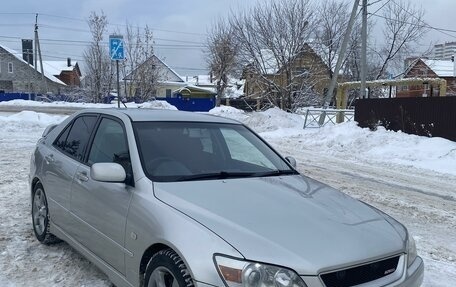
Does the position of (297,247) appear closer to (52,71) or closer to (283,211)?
(283,211)

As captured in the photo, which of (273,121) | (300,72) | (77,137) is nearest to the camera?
(77,137)

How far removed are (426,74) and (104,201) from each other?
51.2 meters

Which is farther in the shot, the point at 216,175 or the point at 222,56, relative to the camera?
the point at 222,56

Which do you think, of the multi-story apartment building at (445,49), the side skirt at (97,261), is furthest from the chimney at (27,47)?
the side skirt at (97,261)

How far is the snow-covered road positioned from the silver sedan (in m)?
0.27

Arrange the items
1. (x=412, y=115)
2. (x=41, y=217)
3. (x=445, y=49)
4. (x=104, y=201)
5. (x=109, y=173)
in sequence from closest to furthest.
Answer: (x=109, y=173) < (x=104, y=201) < (x=41, y=217) < (x=412, y=115) < (x=445, y=49)

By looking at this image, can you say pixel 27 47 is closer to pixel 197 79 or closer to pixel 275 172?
pixel 197 79

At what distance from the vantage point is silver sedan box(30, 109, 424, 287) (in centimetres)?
262

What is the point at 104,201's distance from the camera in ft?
12.1

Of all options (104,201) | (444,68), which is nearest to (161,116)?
(104,201)

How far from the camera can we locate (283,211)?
3.08 meters

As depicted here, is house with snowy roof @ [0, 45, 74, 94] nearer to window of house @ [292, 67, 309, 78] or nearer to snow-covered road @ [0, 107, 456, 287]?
window of house @ [292, 67, 309, 78]

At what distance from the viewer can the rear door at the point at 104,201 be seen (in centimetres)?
347

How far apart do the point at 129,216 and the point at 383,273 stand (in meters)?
1.70
